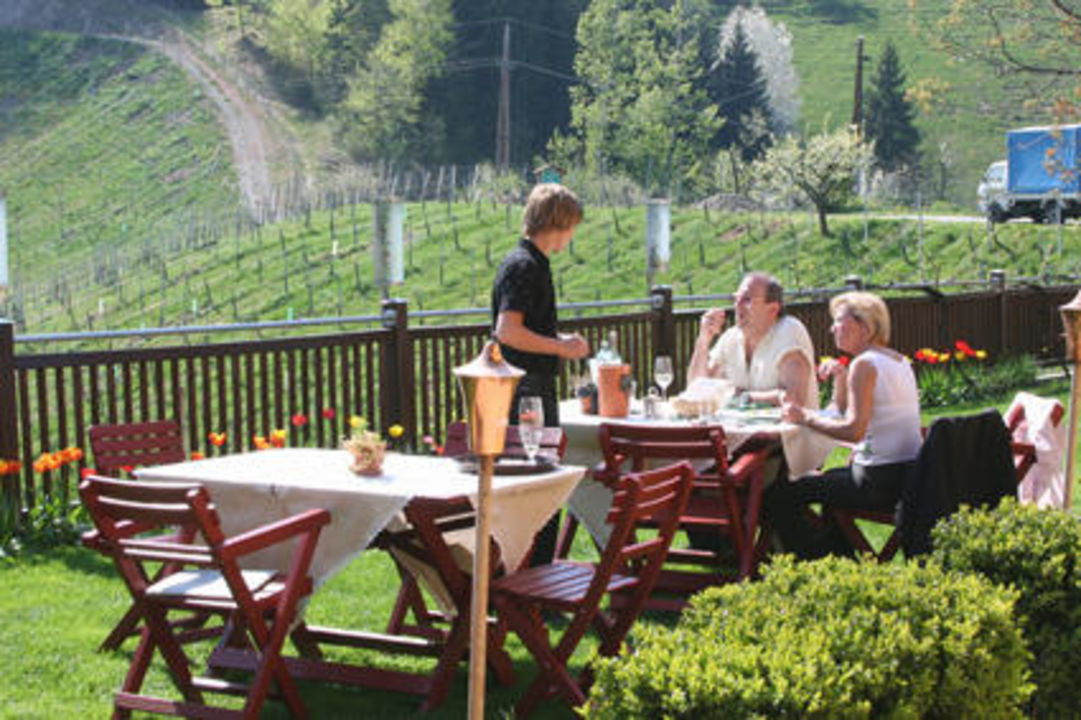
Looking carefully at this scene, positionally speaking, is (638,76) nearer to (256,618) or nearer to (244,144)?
(244,144)

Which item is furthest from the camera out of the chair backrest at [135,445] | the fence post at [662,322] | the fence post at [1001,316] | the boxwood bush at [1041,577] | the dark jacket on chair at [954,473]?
the fence post at [1001,316]

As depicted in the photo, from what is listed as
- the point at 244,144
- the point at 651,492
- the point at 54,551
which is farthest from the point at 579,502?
the point at 244,144

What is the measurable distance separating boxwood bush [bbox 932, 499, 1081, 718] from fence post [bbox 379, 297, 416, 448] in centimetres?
559

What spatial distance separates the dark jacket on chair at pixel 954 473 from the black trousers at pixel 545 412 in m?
1.45

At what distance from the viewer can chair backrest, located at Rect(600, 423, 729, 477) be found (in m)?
5.96

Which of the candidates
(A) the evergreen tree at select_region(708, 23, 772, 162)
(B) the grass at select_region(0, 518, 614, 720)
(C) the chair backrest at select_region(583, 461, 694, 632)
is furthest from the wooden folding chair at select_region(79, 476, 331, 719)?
(A) the evergreen tree at select_region(708, 23, 772, 162)

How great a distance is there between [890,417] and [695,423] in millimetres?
862

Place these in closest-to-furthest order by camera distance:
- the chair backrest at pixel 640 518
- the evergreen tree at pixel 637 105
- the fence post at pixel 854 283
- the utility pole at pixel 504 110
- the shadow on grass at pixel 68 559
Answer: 1. the chair backrest at pixel 640 518
2. the shadow on grass at pixel 68 559
3. the fence post at pixel 854 283
4. the evergreen tree at pixel 637 105
5. the utility pole at pixel 504 110

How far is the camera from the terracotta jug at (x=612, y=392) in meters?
6.60

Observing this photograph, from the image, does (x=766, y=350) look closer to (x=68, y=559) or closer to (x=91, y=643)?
(x=91, y=643)

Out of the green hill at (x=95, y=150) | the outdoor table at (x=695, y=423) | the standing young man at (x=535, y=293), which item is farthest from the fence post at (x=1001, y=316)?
the green hill at (x=95, y=150)

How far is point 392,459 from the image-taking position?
5.45m

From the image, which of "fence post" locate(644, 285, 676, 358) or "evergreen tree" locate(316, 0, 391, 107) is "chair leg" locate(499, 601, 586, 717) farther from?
"evergreen tree" locate(316, 0, 391, 107)

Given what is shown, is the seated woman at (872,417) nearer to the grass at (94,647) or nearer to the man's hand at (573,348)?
the man's hand at (573,348)
